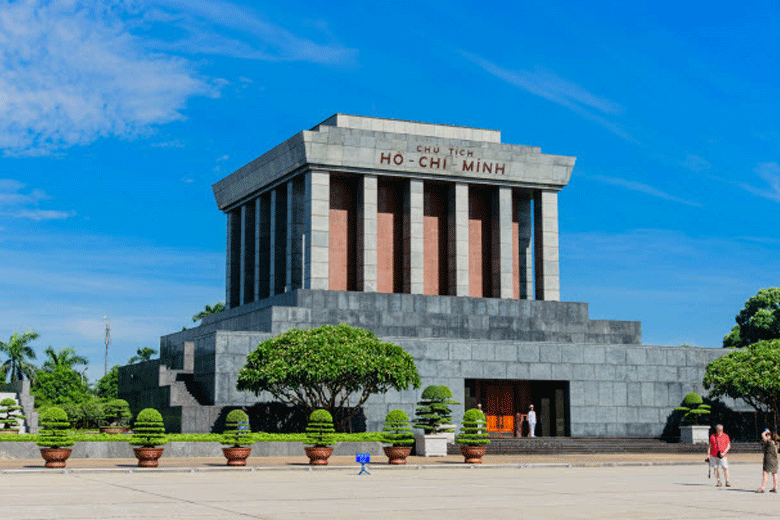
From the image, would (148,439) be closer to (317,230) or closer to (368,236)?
(317,230)

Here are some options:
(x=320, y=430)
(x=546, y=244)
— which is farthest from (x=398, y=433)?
(x=546, y=244)

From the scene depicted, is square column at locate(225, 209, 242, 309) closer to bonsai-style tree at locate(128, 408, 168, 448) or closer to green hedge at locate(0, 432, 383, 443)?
green hedge at locate(0, 432, 383, 443)

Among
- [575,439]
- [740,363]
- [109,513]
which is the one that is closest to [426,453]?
[575,439]

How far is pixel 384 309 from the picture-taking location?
52.4 metres

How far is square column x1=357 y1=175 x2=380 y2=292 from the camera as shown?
181 feet

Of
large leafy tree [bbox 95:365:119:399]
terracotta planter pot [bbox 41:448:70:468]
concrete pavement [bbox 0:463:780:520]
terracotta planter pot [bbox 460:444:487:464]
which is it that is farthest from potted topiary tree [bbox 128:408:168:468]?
large leafy tree [bbox 95:365:119:399]

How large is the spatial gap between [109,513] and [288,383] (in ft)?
74.5

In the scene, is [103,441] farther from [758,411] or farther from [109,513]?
[758,411]

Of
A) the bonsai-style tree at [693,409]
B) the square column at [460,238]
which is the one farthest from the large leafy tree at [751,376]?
the square column at [460,238]

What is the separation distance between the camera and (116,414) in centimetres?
5075

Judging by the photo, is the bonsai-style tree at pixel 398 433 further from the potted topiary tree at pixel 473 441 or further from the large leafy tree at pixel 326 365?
the large leafy tree at pixel 326 365

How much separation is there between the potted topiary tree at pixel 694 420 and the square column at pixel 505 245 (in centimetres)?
1198

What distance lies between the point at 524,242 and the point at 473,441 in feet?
87.9

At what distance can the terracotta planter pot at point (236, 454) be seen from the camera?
112 feet
